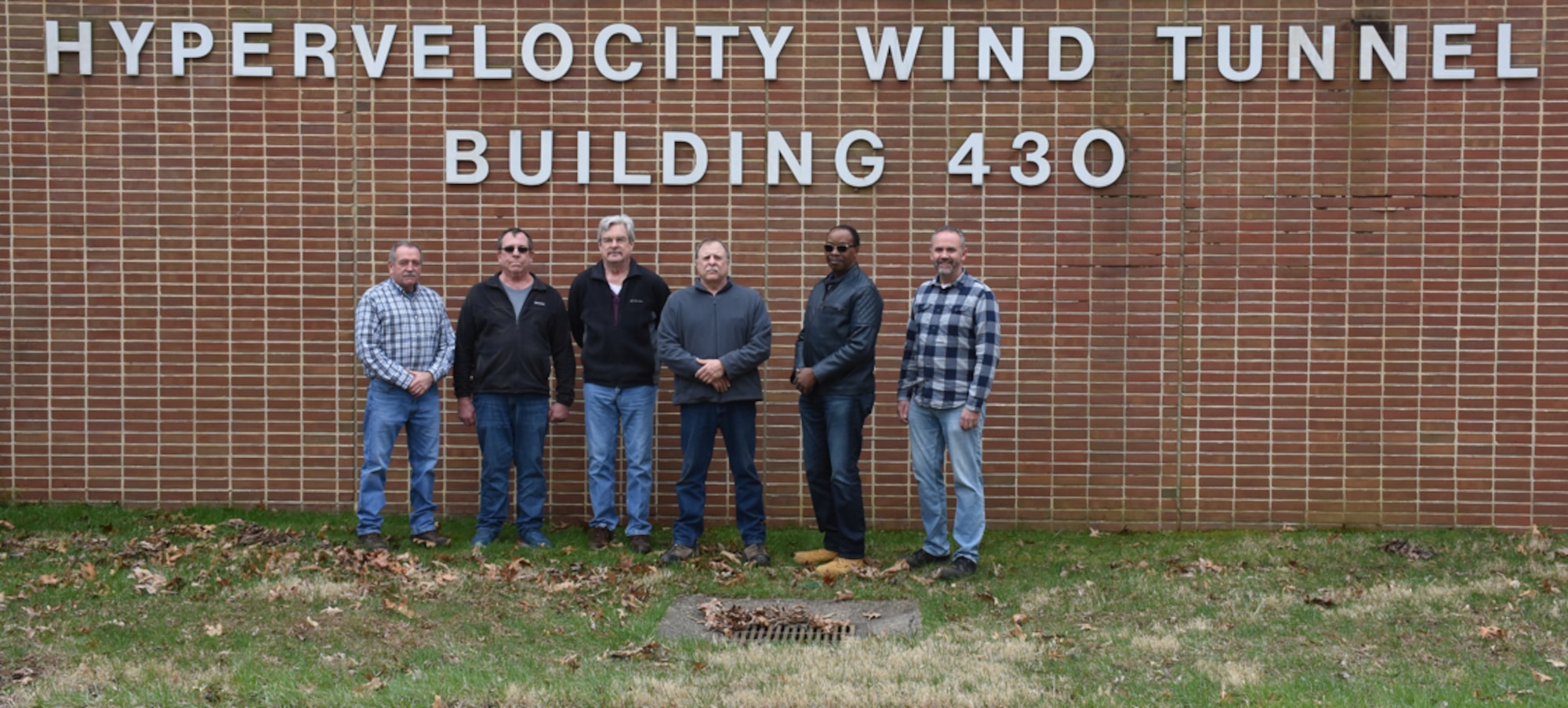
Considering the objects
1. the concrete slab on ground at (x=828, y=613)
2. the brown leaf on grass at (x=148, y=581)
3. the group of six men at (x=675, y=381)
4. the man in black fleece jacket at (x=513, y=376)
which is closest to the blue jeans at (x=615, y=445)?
the group of six men at (x=675, y=381)

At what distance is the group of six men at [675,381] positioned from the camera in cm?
742

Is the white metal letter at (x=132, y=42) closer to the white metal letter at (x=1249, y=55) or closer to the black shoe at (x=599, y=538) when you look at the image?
the black shoe at (x=599, y=538)

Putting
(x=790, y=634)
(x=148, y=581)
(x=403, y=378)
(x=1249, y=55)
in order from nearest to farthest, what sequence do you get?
(x=790, y=634), (x=148, y=581), (x=403, y=378), (x=1249, y=55)

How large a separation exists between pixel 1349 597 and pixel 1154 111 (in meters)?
3.29

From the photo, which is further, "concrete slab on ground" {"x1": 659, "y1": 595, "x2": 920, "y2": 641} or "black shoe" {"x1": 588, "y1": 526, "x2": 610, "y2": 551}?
"black shoe" {"x1": 588, "y1": 526, "x2": 610, "y2": 551}

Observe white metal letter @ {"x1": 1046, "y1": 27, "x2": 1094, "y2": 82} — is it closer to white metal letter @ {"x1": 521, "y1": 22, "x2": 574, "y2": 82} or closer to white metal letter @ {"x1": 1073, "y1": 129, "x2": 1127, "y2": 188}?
white metal letter @ {"x1": 1073, "y1": 129, "x2": 1127, "y2": 188}

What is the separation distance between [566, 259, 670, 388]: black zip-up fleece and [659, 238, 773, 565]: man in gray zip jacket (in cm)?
18

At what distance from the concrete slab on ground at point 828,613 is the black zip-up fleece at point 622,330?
155 centimetres

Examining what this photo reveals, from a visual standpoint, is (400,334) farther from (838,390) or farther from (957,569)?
(957,569)

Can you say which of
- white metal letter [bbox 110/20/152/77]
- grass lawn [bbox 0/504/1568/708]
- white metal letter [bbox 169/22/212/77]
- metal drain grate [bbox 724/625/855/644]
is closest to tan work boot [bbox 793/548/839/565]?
grass lawn [bbox 0/504/1568/708]

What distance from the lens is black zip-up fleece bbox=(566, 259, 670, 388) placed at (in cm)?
791

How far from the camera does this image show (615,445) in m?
8.08

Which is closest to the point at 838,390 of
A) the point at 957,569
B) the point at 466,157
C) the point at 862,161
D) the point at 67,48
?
the point at 957,569

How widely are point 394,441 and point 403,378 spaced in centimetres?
45
